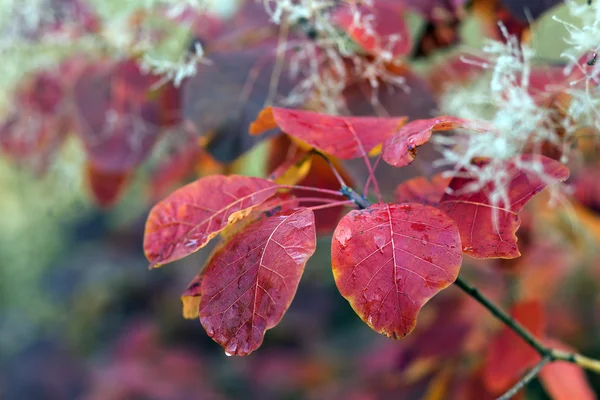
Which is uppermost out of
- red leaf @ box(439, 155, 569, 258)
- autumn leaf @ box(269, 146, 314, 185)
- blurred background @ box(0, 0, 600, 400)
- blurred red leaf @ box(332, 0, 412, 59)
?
blurred red leaf @ box(332, 0, 412, 59)

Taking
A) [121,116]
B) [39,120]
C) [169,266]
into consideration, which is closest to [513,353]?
[121,116]

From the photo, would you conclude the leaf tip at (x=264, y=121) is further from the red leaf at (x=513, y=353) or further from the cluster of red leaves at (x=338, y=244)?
the red leaf at (x=513, y=353)

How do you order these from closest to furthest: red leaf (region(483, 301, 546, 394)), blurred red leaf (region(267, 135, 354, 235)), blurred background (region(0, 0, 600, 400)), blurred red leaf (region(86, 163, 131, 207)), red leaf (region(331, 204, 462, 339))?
red leaf (region(331, 204, 462, 339))
blurred red leaf (region(267, 135, 354, 235))
red leaf (region(483, 301, 546, 394))
blurred background (region(0, 0, 600, 400))
blurred red leaf (region(86, 163, 131, 207))

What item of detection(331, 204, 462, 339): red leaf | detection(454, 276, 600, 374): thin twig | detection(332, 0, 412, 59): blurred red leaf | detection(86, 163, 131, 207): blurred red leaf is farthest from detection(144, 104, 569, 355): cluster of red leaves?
detection(86, 163, 131, 207): blurred red leaf

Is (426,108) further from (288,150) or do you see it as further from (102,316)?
(102,316)

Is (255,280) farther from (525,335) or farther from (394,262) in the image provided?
(525,335)

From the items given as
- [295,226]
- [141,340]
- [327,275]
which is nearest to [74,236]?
[141,340]

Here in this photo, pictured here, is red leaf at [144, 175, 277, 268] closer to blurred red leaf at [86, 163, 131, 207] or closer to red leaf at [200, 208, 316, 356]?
red leaf at [200, 208, 316, 356]
